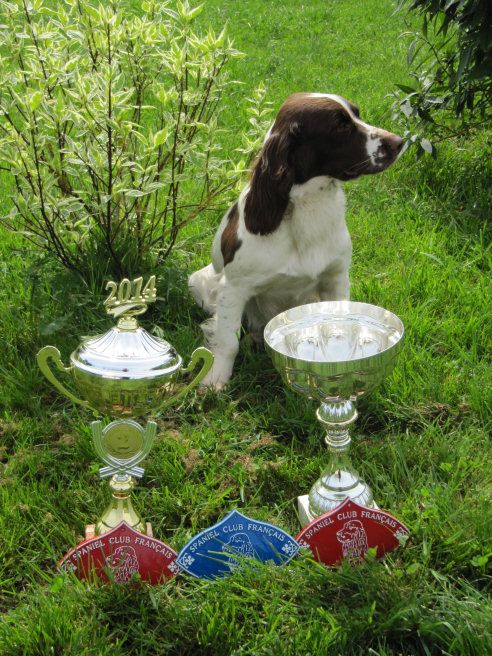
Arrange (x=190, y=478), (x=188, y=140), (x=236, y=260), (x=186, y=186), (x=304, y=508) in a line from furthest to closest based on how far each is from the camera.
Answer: (x=186, y=186) < (x=188, y=140) < (x=236, y=260) < (x=190, y=478) < (x=304, y=508)

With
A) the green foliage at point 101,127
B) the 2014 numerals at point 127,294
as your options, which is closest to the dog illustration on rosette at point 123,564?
the 2014 numerals at point 127,294

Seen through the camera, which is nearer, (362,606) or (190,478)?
(362,606)

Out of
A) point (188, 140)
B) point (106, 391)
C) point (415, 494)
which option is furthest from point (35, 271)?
point (415, 494)

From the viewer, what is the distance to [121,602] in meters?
2.11

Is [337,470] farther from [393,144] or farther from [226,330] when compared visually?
[393,144]

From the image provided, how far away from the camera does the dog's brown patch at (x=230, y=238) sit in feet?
10.5

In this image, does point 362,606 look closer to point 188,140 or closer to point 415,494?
point 415,494

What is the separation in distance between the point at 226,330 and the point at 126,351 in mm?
1135

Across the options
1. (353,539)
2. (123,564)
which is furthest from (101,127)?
(353,539)

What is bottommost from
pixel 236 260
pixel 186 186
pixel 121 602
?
pixel 186 186

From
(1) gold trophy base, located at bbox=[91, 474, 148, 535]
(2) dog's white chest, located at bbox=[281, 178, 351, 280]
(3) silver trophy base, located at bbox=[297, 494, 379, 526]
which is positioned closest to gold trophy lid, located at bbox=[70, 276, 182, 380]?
(1) gold trophy base, located at bbox=[91, 474, 148, 535]

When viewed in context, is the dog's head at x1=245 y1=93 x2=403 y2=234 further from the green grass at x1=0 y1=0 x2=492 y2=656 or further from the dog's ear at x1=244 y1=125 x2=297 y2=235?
the green grass at x1=0 y1=0 x2=492 y2=656

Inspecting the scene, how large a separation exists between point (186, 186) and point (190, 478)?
2.66 meters

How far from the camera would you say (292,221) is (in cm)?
311
